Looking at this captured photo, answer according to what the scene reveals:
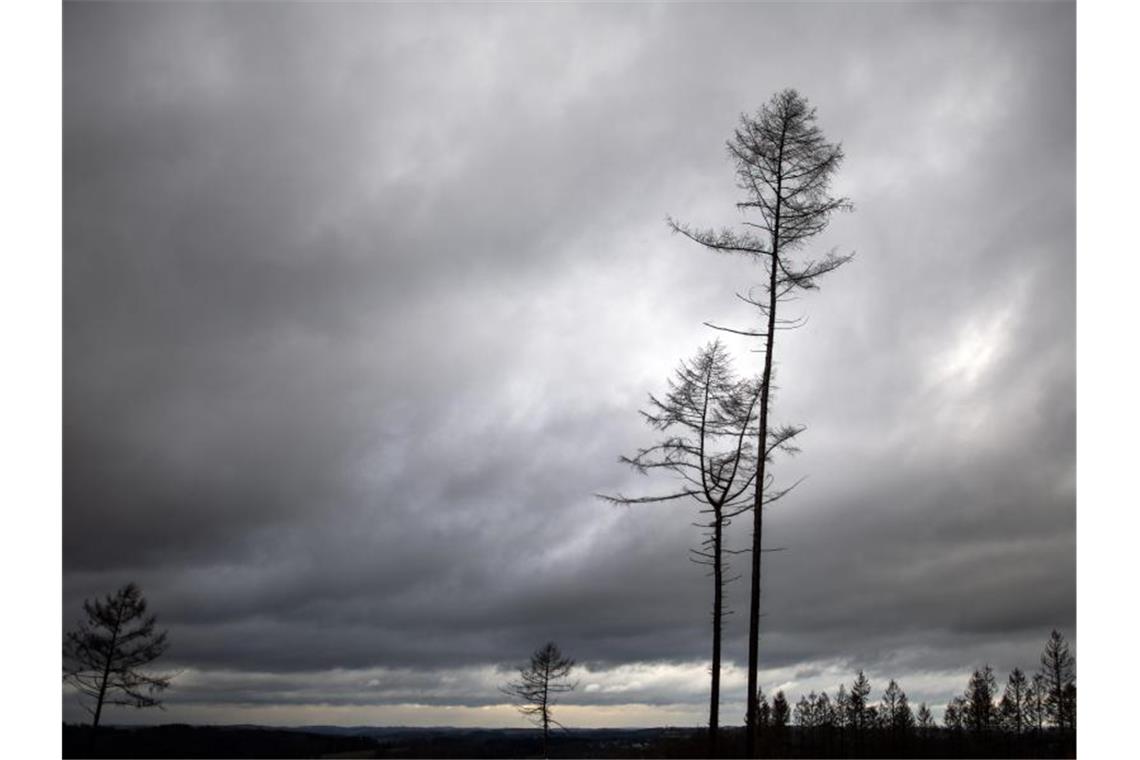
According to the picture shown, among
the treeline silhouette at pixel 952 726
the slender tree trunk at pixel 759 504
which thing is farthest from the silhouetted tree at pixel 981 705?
the slender tree trunk at pixel 759 504

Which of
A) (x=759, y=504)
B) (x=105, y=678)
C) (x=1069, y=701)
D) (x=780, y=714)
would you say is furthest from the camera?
(x=780, y=714)

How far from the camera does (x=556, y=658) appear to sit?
43.7m

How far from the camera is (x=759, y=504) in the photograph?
18.8 meters

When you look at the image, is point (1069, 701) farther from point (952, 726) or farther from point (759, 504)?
point (759, 504)

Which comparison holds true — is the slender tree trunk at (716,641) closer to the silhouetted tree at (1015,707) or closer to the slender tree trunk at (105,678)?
the slender tree trunk at (105,678)

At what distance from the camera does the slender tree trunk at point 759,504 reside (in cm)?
1752

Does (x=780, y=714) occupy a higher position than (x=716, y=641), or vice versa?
(x=716, y=641)

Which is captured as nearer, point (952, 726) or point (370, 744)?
point (370, 744)

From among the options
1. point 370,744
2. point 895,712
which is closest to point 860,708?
point 895,712
